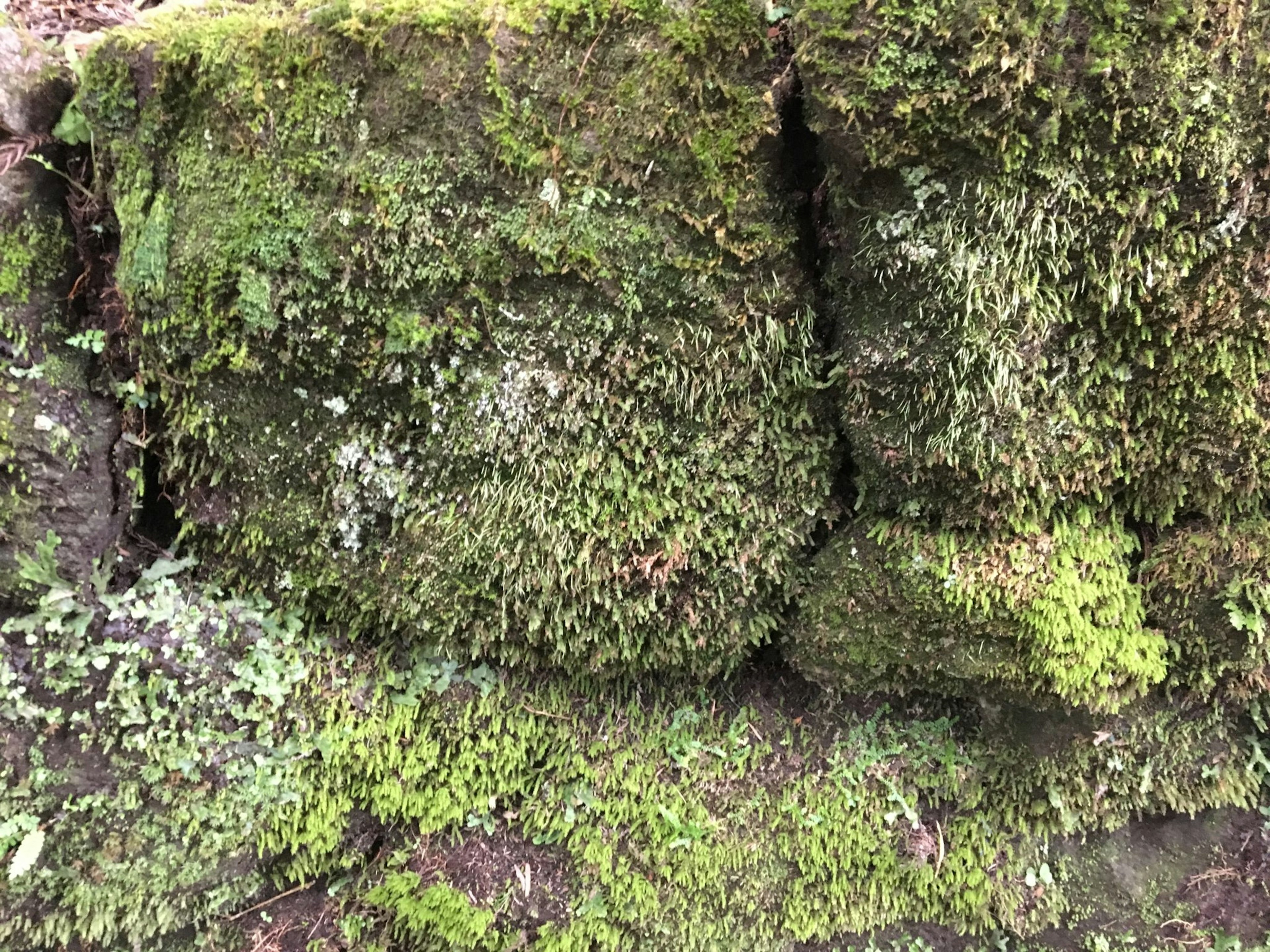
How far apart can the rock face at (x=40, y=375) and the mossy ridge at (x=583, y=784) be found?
30 centimetres

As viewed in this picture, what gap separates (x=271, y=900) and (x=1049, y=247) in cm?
434

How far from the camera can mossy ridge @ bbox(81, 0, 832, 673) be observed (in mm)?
2541

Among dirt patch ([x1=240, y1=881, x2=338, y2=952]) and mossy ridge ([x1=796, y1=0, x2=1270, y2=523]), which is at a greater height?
mossy ridge ([x1=796, y1=0, x2=1270, y2=523])

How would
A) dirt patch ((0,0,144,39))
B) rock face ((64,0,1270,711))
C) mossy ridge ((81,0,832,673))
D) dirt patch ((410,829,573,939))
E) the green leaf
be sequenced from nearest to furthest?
rock face ((64,0,1270,711))
mossy ridge ((81,0,832,673))
the green leaf
dirt patch ((0,0,144,39))
dirt patch ((410,829,573,939))

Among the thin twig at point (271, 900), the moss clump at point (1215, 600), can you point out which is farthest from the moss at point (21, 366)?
the moss clump at point (1215, 600)

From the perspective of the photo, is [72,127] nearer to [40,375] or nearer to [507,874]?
[40,375]

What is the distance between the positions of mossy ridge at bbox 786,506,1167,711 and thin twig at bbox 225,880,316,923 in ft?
9.00

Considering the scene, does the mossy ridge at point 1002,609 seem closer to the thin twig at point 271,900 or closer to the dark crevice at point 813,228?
the dark crevice at point 813,228

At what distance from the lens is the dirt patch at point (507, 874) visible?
10.8ft

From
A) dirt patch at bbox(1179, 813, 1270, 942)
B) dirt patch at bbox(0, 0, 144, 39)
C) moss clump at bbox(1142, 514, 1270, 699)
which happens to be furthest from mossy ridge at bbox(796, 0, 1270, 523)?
dirt patch at bbox(0, 0, 144, 39)

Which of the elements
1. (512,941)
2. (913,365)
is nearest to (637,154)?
(913,365)

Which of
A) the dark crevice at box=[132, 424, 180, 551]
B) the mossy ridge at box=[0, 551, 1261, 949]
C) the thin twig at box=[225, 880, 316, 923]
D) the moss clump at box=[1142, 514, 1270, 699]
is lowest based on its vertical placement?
the thin twig at box=[225, 880, 316, 923]

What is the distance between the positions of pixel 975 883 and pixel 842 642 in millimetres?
1387

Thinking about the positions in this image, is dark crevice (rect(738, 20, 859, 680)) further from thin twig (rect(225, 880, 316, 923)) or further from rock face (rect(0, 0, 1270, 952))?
thin twig (rect(225, 880, 316, 923))
